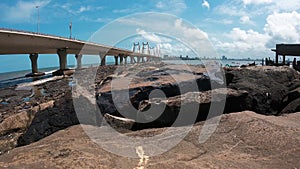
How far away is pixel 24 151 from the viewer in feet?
12.6

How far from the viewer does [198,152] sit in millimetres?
3877

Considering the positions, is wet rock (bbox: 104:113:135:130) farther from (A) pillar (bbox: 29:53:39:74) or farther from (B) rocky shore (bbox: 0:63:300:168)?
(A) pillar (bbox: 29:53:39:74)

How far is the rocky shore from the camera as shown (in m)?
3.53

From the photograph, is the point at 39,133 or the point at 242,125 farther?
the point at 39,133

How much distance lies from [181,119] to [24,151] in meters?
3.18

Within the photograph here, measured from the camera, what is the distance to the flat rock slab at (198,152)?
3.39 m

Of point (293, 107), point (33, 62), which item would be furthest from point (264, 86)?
point (33, 62)

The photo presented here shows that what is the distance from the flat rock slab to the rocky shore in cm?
1

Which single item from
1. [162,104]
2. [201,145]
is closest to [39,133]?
[162,104]

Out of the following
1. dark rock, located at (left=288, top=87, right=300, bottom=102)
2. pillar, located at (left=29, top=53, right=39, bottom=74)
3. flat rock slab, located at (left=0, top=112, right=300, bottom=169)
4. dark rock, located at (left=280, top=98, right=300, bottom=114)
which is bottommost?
flat rock slab, located at (left=0, top=112, right=300, bottom=169)

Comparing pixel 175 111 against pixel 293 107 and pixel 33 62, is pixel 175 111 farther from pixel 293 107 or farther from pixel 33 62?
pixel 33 62

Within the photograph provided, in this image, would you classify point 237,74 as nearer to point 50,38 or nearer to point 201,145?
point 201,145

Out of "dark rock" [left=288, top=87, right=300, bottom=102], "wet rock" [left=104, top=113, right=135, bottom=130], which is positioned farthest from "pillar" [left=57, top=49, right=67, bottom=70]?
"dark rock" [left=288, top=87, right=300, bottom=102]

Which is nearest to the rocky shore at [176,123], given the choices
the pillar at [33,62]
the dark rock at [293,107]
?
the dark rock at [293,107]
